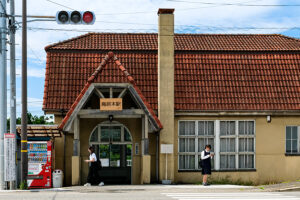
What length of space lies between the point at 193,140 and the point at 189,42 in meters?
5.36

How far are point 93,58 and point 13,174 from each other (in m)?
7.02

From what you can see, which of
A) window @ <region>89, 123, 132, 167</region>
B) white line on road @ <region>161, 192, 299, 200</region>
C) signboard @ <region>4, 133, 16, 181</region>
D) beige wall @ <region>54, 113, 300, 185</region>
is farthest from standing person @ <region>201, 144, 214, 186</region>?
signboard @ <region>4, 133, 16, 181</region>

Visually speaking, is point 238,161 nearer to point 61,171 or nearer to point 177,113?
point 177,113

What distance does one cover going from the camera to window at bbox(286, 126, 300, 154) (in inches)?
923

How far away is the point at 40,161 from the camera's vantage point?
68.1ft

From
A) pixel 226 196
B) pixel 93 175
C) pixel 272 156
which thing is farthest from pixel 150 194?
pixel 272 156

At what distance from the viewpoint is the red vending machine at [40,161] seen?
20.6 m

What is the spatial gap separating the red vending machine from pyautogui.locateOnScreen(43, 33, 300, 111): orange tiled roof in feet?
6.58

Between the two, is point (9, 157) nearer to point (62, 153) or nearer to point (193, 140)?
point (62, 153)

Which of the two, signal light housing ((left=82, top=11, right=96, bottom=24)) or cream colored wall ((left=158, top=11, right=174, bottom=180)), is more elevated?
signal light housing ((left=82, top=11, right=96, bottom=24))

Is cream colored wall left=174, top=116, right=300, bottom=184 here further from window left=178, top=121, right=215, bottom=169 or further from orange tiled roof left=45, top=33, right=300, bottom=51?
orange tiled roof left=45, top=33, right=300, bottom=51

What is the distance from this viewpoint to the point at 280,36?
27.5 meters

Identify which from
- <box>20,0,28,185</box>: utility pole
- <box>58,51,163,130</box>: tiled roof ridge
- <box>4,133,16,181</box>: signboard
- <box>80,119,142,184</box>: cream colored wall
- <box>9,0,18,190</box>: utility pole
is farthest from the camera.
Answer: <box>80,119,142,184</box>: cream colored wall

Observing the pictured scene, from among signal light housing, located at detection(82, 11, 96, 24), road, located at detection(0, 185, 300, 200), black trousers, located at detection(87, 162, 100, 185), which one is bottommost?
road, located at detection(0, 185, 300, 200)
